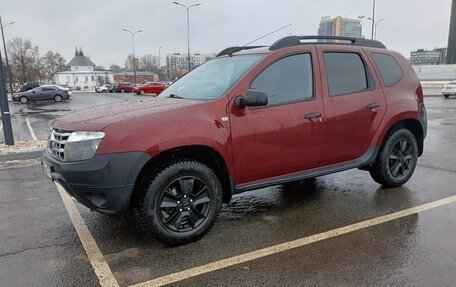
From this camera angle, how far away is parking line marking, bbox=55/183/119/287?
3064mm

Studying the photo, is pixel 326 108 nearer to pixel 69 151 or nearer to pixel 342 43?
pixel 342 43

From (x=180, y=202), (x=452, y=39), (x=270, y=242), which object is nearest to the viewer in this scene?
(x=180, y=202)

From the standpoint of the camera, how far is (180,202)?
3.58 metres

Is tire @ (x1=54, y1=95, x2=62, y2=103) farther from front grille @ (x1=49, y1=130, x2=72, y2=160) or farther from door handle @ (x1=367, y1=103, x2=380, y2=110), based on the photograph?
door handle @ (x1=367, y1=103, x2=380, y2=110)

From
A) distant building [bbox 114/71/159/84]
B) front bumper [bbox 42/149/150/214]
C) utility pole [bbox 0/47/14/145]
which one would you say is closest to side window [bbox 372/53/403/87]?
front bumper [bbox 42/149/150/214]

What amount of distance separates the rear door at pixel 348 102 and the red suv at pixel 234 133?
15 mm

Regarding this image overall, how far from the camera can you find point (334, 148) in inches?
174

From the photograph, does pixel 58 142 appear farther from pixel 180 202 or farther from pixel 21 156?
pixel 21 156

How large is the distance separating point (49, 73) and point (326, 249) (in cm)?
10210

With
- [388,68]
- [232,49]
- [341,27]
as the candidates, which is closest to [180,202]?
[232,49]

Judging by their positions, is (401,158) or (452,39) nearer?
(401,158)

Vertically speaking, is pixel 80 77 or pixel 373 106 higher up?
pixel 80 77

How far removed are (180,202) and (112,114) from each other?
103 cm

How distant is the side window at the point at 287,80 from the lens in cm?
398
